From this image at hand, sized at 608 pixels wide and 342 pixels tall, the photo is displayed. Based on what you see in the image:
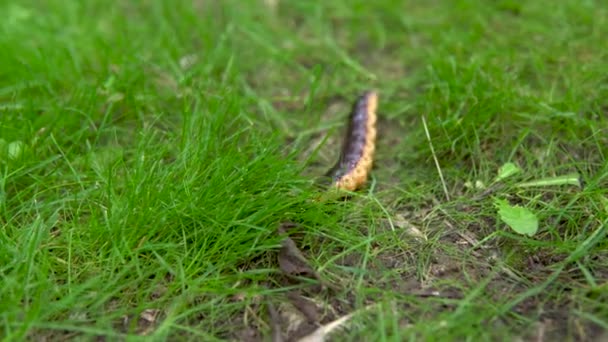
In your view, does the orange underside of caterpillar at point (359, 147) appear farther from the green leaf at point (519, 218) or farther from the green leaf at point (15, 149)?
the green leaf at point (15, 149)

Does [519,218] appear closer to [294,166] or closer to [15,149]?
[294,166]

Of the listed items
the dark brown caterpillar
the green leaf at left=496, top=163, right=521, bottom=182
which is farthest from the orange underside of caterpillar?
the green leaf at left=496, top=163, right=521, bottom=182

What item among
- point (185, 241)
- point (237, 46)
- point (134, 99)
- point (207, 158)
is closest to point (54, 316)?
point (185, 241)

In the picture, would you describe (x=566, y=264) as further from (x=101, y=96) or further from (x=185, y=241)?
(x=101, y=96)

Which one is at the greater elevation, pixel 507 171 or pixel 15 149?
pixel 15 149

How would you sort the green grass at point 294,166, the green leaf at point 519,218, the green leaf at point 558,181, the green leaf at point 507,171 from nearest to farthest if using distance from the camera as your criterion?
the green grass at point 294,166 < the green leaf at point 519,218 < the green leaf at point 558,181 < the green leaf at point 507,171

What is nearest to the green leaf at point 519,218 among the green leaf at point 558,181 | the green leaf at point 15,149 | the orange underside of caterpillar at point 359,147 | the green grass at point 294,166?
the green grass at point 294,166

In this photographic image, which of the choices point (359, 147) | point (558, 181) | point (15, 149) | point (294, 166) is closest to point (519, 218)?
point (558, 181)
